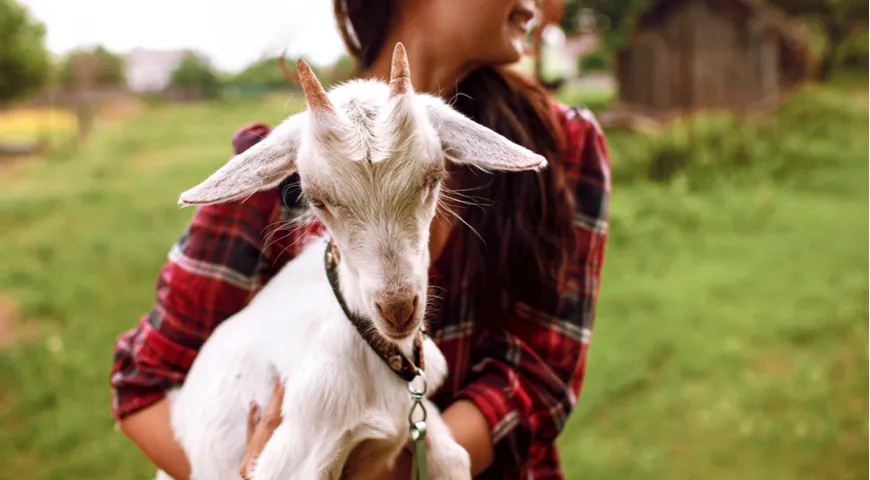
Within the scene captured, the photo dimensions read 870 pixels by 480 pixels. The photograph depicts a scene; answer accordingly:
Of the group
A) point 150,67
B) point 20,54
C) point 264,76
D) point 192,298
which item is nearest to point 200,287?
point 192,298

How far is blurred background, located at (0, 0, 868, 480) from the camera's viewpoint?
2.86m

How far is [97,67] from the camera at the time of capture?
10.5ft

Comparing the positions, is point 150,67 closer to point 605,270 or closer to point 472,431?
point 472,431

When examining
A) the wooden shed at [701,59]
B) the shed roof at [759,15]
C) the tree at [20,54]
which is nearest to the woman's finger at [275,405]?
the tree at [20,54]

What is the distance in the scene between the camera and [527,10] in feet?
3.76

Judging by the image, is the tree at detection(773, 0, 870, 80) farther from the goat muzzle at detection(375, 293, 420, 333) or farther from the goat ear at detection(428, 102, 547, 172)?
the goat muzzle at detection(375, 293, 420, 333)

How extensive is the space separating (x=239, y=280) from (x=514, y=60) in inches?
23.5

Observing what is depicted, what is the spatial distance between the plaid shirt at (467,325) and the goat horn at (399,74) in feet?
1.37

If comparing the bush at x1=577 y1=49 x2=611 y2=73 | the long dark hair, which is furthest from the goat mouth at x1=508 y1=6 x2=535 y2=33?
the bush at x1=577 y1=49 x2=611 y2=73

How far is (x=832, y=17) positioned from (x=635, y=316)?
522 centimetres

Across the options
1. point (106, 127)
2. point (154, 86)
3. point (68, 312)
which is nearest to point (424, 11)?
point (154, 86)

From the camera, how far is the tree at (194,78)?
226 centimetres

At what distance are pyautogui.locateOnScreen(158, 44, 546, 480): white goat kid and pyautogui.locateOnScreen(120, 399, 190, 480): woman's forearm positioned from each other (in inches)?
0.9

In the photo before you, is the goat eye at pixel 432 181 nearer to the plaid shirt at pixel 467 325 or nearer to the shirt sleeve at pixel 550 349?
the plaid shirt at pixel 467 325
